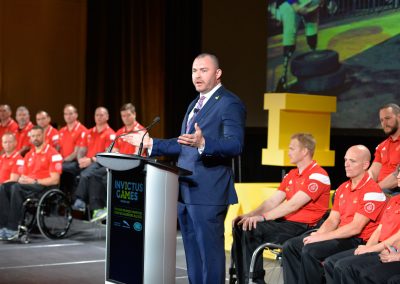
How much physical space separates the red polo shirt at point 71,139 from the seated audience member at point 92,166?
0.11 m

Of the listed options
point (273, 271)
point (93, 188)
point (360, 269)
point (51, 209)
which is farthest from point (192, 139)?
point (93, 188)

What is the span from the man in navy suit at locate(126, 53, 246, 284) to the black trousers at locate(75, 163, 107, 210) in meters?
3.90

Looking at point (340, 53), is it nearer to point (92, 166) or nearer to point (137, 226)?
point (92, 166)

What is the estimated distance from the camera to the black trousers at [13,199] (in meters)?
6.93

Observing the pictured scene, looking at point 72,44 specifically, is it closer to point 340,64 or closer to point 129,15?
point 129,15

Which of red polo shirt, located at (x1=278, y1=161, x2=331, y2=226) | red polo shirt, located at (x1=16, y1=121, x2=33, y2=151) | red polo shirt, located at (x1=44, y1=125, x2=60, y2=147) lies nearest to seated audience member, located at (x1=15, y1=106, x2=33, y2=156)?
red polo shirt, located at (x1=16, y1=121, x2=33, y2=151)

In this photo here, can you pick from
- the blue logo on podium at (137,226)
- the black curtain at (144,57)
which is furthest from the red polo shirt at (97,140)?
the blue logo on podium at (137,226)

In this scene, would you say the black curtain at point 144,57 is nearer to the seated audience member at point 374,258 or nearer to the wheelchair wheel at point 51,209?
the wheelchair wheel at point 51,209

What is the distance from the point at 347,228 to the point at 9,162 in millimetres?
4270

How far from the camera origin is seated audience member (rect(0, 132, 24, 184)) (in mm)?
7223

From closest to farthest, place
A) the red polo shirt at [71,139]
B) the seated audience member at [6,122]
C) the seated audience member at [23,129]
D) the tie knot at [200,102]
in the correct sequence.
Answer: the tie knot at [200,102]
the red polo shirt at [71,139]
the seated audience member at [23,129]
the seated audience member at [6,122]

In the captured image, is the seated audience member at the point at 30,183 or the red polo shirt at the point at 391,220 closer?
the red polo shirt at the point at 391,220

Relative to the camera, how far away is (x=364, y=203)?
394 centimetres

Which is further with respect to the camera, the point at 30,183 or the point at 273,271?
the point at 30,183
